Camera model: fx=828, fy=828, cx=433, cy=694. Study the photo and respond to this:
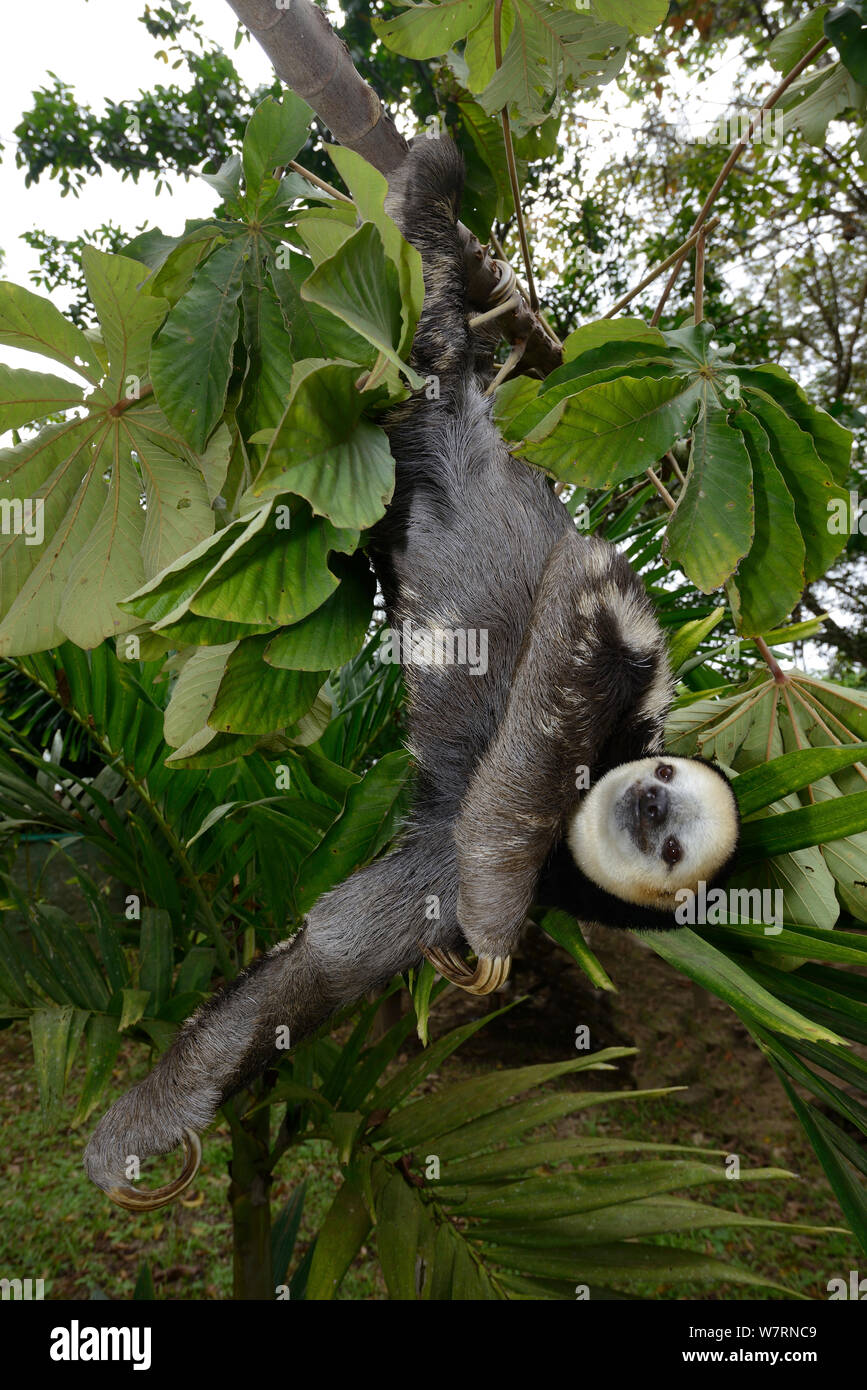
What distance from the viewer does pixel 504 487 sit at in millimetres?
1246

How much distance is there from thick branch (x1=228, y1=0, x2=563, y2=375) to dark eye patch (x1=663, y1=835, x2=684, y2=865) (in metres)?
0.94

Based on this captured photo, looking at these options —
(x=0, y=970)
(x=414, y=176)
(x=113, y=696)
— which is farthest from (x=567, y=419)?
(x=0, y=970)

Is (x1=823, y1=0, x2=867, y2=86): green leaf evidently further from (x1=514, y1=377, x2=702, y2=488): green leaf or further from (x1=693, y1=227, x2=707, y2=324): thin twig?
(x1=514, y1=377, x2=702, y2=488): green leaf

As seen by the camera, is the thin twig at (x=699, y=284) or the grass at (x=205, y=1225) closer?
the thin twig at (x=699, y=284)

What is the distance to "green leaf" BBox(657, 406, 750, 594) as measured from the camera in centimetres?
96

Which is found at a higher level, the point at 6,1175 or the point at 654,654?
the point at 654,654

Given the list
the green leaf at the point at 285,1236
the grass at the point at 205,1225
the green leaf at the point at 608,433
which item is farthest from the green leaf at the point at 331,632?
the grass at the point at 205,1225

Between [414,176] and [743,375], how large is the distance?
612mm

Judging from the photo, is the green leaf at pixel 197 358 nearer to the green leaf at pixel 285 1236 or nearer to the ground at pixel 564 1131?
the green leaf at pixel 285 1236

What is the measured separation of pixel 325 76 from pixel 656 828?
1.12 m

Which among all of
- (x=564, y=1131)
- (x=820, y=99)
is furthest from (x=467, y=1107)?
(x=564, y=1131)

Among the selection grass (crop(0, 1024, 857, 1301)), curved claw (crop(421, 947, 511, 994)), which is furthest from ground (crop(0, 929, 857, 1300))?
curved claw (crop(421, 947, 511, 994))

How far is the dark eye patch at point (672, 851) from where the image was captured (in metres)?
1.20
